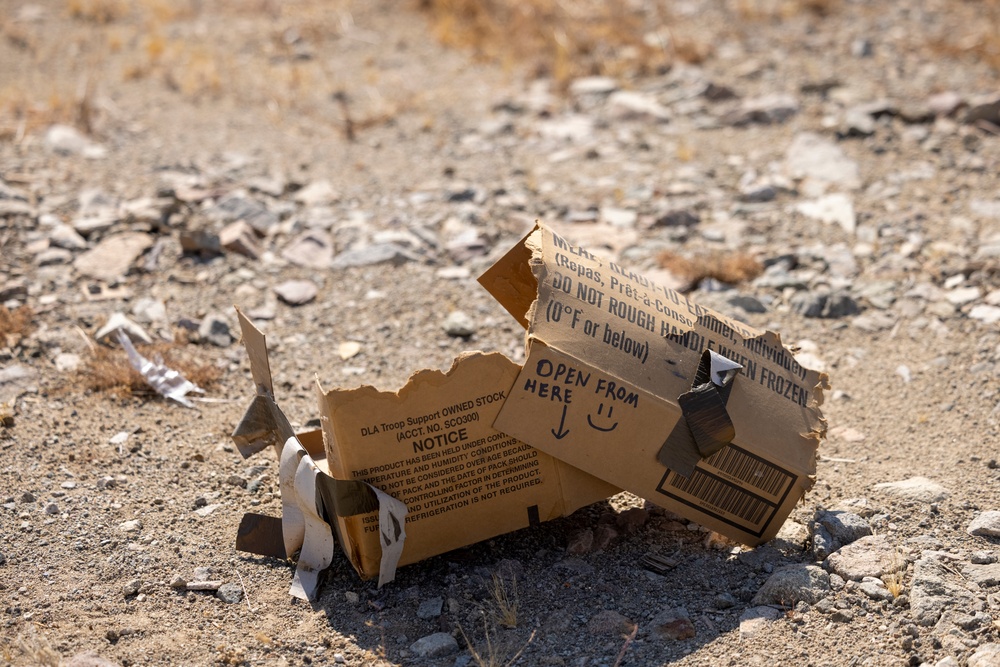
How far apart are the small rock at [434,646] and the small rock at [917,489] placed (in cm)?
146

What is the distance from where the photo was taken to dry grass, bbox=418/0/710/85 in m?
7.07

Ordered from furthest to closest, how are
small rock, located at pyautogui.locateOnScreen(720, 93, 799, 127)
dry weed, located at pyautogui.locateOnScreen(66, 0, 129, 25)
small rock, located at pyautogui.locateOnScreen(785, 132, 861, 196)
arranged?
dry weed, located at pyautogui.locateOnScreen(66, 0, 129, 25)
small rock, located at pyautogui.locateOnScreen(720, 93, 799, 127)
small rock, located at pyautogui.locateOnScreen(785, 132, 861, 196)

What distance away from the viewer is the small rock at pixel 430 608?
2.48 metres

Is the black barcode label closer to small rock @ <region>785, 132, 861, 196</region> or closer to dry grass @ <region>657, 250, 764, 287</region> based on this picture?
dry grass @ <region>657, 250, 764, 287</region>

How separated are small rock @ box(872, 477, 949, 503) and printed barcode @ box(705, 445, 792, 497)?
0.52 meters

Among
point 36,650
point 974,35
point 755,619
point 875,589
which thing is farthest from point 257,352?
point 974,35

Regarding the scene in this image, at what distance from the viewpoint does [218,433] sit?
335 centimetres

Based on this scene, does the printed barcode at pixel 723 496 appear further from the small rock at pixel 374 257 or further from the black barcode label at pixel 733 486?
the small rock at pixel 374 257

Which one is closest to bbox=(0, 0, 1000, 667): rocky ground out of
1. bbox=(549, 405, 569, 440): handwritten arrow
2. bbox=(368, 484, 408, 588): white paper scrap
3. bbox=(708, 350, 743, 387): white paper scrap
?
bbox=(368, 484, 408, 588): white paper scrap

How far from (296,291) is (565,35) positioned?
401 cm

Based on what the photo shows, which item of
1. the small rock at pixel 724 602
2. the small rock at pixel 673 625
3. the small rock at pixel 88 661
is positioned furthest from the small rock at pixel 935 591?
the small rock at pixel 88 661

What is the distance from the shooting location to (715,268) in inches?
175

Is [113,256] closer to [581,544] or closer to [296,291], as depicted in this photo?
[296,291]

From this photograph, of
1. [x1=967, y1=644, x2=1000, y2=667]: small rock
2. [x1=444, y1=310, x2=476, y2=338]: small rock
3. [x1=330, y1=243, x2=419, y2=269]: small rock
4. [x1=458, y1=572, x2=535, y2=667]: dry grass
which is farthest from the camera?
[x1=330, y1=243, x2=419, y2=269]: small rock
